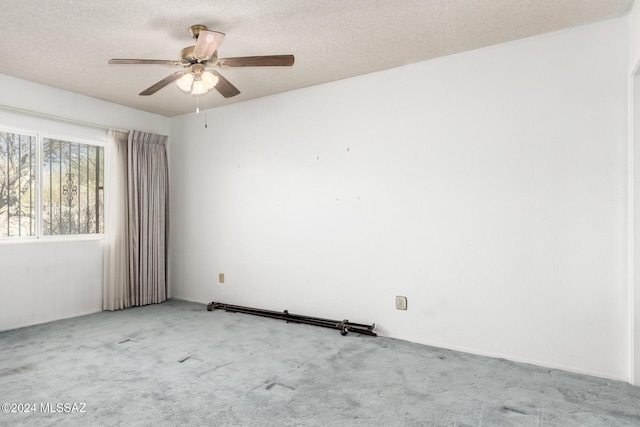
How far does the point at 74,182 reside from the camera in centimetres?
416

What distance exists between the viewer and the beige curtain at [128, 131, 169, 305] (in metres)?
4.51

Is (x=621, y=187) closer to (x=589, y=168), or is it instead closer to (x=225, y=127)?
(x=589, y=168)

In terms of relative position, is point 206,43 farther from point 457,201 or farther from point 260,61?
point 457,201

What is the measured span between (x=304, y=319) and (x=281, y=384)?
1.38m

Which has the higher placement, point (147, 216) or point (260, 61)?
point (260, 61)

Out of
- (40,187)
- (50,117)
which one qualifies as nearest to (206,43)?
(50,117)

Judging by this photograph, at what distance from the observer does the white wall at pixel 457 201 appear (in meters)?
2.62

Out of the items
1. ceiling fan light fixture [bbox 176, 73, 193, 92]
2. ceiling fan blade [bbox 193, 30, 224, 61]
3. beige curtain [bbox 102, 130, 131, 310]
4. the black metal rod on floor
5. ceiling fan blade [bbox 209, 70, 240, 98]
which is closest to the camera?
ceiling fan blade [bbox 193, 30, 224, 61]

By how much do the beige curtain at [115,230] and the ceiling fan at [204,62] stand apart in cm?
194

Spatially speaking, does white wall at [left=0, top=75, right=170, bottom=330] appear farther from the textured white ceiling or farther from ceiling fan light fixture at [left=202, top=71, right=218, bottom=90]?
ceiling fan light fixture at [left=202, top=71, right=218, bottom=90]

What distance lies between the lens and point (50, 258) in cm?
392

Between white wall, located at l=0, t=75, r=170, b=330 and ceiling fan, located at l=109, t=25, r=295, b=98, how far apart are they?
1.85 m

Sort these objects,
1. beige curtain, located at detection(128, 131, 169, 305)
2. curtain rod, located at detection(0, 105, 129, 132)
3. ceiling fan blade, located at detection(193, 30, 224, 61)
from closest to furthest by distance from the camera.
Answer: ceiling fan blade, located at detection(193, 30, 224, 61), curtain rod, located at detection(0, 105, 129, 132), beige curtain, located at detection(128, 131, 169, 305)

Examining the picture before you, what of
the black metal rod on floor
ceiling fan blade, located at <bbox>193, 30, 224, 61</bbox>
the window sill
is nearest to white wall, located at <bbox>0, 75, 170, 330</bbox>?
the window sill
